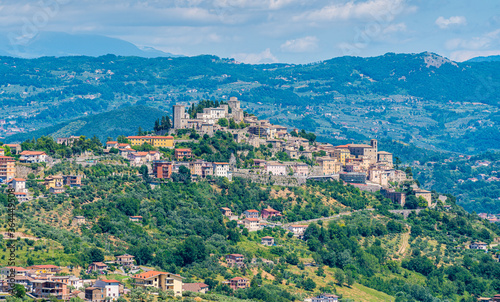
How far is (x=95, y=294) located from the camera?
176 ft

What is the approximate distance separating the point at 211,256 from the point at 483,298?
26581 millimetres

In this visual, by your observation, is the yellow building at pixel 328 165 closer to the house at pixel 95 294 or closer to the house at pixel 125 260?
the house at pixel 125 260

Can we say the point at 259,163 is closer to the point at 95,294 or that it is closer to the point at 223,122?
the point at 223,122

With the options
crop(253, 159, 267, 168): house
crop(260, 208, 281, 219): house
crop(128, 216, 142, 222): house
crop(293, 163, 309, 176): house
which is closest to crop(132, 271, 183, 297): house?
crop(128, 216, 142, 222): house

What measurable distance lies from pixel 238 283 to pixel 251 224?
18.2m

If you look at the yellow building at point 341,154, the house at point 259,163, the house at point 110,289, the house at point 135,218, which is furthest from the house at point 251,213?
the house at point 110,289

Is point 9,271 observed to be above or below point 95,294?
above

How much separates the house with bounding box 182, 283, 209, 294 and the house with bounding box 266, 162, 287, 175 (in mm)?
33967

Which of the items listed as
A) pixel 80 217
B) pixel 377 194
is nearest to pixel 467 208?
pixel 377 194

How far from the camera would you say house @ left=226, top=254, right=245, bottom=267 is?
7419 centimetres

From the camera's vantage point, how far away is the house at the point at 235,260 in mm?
74188

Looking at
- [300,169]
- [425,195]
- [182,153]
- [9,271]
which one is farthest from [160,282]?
[425,195]

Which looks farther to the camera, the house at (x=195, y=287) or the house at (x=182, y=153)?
the house at (x=182, y=153)

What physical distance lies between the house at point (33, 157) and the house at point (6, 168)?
2.58m
